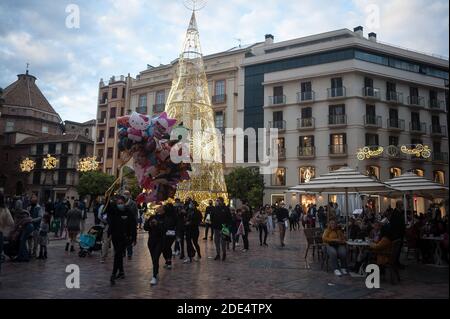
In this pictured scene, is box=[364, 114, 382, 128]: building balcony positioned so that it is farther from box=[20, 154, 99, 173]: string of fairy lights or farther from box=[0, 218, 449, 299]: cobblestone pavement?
box=[20, 154, 99, 173]: string of fairy lights

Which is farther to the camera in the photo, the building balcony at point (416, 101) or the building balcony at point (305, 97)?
the building balcony at point (416, 101)

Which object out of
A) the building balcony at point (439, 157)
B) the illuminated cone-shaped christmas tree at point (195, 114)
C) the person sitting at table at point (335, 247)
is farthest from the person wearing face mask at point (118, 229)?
the building balcony at point (439, 157)

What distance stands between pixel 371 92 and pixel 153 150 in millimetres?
24099

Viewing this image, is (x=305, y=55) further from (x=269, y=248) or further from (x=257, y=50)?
(x=269, y=248)

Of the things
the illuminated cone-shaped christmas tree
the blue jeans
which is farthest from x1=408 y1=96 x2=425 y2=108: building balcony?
the blue jeans

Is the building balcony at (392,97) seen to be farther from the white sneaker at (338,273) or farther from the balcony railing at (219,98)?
the white sneaker at (338,273)

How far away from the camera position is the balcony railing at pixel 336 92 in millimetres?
31916

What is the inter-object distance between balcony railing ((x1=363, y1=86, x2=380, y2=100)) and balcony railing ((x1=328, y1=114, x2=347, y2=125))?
266 centimetres

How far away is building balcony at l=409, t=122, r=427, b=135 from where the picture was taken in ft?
110

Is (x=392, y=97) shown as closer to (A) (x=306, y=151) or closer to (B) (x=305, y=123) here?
(B) (x=305, y=123)

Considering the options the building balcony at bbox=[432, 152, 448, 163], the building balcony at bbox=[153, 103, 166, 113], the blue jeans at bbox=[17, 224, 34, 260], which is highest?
the building balcony at bbox=[153, 103, 166, 113]

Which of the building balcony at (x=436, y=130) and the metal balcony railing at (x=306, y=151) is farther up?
the building balcony at (x=436, y=130)
